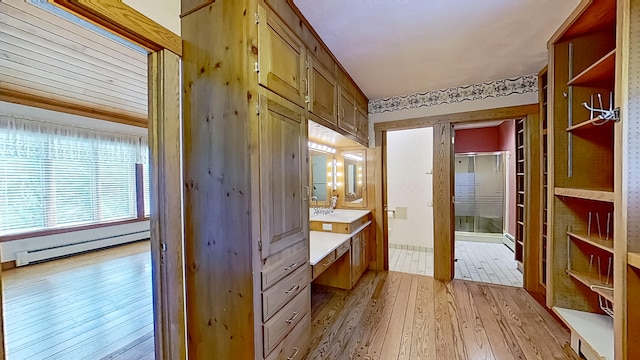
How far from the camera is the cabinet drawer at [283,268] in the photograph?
139cm

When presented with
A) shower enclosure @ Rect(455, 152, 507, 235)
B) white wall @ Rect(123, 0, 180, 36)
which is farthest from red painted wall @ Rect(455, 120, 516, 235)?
white wall @ Rect(123, 0, 180, 36)

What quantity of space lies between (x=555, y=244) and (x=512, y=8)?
73.4 inches

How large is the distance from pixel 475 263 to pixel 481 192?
84.7 inches

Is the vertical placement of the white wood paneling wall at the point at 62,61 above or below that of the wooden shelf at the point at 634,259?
above

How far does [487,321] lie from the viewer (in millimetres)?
2350

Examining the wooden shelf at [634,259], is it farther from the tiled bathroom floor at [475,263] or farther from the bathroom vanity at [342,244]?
the tiled bathroom floor at [475,263]

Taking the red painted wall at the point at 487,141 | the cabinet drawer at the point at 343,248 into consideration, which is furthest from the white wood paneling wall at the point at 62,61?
the red painted wall at the point at 487,141

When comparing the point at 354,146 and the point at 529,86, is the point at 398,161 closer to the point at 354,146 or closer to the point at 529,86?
the point at 354,146

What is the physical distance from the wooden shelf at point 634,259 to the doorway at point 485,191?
3.31 meters

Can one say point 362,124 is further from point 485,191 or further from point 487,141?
point 485,191

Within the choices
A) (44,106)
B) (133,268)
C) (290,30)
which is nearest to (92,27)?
(290,30)

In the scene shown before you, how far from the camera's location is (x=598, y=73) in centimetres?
176

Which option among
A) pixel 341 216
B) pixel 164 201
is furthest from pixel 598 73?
pixel 164 201

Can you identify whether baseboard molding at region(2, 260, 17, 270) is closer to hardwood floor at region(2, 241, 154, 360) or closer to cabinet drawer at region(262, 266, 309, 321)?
hardwood floor at region(2, 241, 154, 360)
